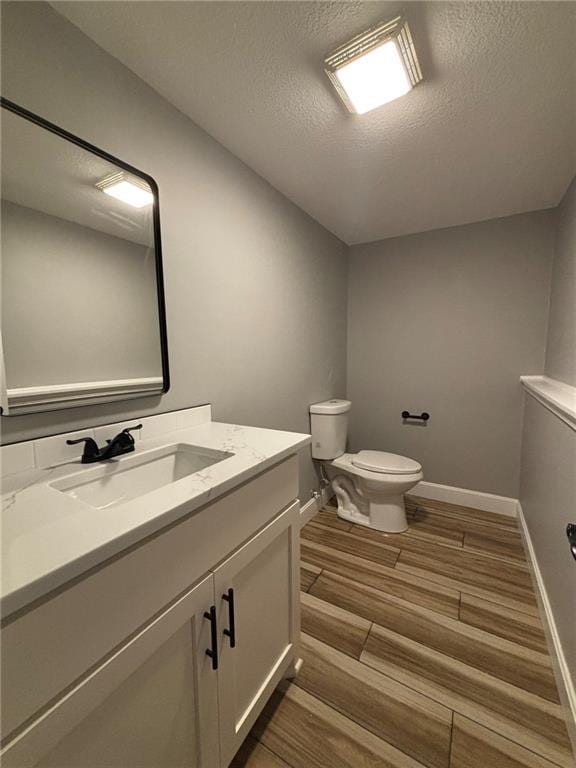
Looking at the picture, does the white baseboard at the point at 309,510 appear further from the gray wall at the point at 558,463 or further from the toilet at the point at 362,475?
the gray wall at the point at 558,463

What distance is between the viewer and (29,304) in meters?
0.83

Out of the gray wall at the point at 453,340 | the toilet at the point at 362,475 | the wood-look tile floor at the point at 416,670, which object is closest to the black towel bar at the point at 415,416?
the gray wall at the point at 453,340

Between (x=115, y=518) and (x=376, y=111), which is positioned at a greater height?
(x=376, y=111)

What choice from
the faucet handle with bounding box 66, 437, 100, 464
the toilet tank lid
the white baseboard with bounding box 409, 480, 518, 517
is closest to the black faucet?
the faucet handle with bounding box 66, 437, 100, 464

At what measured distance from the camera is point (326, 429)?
2.15 meters

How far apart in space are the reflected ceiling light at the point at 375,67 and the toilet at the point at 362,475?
1.62m

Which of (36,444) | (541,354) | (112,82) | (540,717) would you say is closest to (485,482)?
(541,354)

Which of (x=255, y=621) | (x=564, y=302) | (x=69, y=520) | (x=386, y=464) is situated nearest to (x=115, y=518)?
(x=69, y=520)

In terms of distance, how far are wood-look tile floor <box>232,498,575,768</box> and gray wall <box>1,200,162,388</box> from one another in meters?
1.30

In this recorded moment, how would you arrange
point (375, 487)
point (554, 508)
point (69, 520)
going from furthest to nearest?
1. point (375, 487)
2. point (554, 508)
3. point (69, 520)

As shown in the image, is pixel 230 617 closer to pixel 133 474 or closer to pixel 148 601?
pixel 148 601

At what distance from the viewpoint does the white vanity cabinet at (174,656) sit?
0.44 meters

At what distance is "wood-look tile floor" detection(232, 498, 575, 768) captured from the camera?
917mm

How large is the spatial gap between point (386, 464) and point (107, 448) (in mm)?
1660
